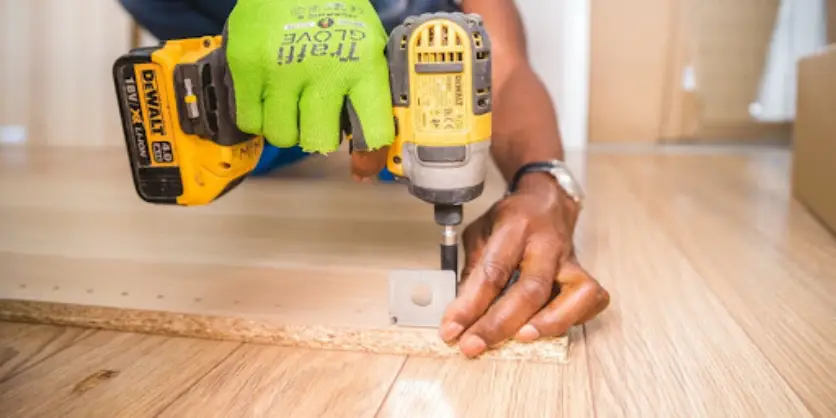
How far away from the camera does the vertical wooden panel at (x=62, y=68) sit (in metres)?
3.05

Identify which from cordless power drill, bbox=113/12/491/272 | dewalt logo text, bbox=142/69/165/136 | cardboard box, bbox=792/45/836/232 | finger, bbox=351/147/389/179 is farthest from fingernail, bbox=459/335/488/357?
cardboard box, bbox=792/45/836/232

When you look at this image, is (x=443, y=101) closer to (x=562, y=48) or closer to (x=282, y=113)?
(x=282, y=113)

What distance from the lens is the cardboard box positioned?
1494mm

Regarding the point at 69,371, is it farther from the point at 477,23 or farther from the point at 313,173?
the point at 313,173

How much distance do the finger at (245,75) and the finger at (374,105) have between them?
12 centimetres

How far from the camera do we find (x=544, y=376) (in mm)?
840

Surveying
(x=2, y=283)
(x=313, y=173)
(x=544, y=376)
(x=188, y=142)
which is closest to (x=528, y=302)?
(x=544, y=376)

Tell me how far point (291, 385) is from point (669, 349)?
18.5 inches

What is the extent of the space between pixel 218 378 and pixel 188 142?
33cm

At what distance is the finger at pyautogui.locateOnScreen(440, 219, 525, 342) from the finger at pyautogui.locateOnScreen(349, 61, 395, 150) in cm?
21

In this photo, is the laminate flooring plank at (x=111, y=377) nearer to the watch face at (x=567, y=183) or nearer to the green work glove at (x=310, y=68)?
the green work glove at (x=310, y=68)

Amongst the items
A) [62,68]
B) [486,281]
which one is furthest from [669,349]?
[62,68]

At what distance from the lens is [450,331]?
887 mm

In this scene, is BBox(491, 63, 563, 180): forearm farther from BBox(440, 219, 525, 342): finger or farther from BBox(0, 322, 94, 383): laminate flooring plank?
BBox(0, 322, 94, 383): laminate flooring plank
